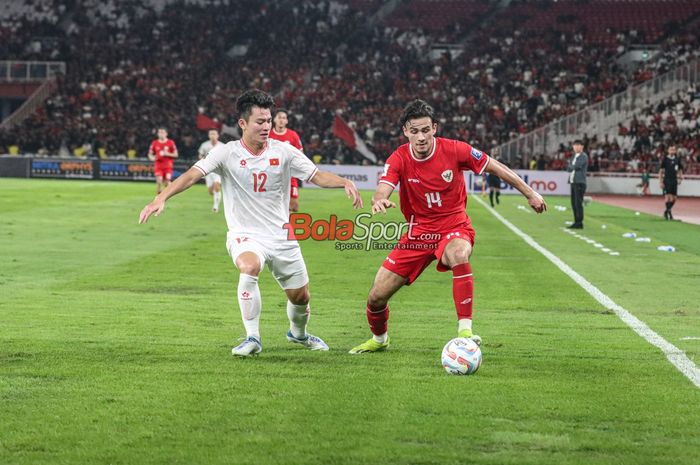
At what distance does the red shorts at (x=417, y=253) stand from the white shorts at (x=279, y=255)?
739mm

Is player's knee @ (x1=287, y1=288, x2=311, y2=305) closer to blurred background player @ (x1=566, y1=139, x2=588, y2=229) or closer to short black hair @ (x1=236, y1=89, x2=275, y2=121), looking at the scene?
short black hair @ (x1=236, y1=89, x2=275, y2=121)

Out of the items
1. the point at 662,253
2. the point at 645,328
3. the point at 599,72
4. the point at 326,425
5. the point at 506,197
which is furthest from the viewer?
the point at 599,72

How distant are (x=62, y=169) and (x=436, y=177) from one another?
156 feet

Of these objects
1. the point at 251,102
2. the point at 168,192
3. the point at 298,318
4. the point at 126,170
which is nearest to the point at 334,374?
the point at 298,318

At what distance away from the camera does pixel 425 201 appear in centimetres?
889

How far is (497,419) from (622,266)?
1203 cm

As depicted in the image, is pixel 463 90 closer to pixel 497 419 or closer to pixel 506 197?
pixel 506 197

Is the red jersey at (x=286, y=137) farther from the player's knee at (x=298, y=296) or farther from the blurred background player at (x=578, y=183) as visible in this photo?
the player's knee at (x=298, y=296)

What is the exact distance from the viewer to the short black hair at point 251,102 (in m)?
8.71

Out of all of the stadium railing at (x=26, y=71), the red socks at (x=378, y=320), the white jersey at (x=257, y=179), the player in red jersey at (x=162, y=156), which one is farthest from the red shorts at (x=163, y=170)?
the stadium railing at (x=26, y=71)

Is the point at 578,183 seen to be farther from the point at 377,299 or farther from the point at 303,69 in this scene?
the point at 303,69

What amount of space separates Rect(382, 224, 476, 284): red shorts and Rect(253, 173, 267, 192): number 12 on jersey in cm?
121

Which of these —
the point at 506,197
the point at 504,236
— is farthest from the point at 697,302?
the point at 506,197

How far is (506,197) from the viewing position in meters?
46.2
